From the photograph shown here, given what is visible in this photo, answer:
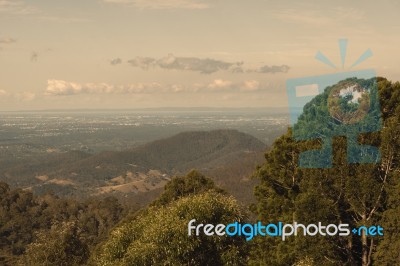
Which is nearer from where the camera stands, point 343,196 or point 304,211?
point 304,211

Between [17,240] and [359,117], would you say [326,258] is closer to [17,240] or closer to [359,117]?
[359,117]

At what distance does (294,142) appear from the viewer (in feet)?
96.5

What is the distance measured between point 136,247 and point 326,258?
33.8ft

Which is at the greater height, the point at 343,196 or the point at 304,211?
the point at 343,196

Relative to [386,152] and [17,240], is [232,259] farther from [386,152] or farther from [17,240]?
[17,240]

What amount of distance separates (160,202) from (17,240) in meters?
96.9

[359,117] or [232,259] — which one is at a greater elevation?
[359,117]

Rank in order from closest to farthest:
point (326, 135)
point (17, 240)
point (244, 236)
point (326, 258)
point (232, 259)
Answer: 1. point (326, 258)
2. point (326, 135)
3. point (232, 259)
4. point (244, 236)
5. point (17, 240)

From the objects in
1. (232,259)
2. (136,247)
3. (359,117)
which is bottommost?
(232,259)

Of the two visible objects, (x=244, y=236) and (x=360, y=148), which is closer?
(x=360, y=148)

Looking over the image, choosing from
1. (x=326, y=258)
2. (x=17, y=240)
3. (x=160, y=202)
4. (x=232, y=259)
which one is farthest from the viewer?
(x=17, y=240)

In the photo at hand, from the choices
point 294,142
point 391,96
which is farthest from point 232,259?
point 391,96

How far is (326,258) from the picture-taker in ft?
79.9

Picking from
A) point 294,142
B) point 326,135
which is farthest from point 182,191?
point 326,135
